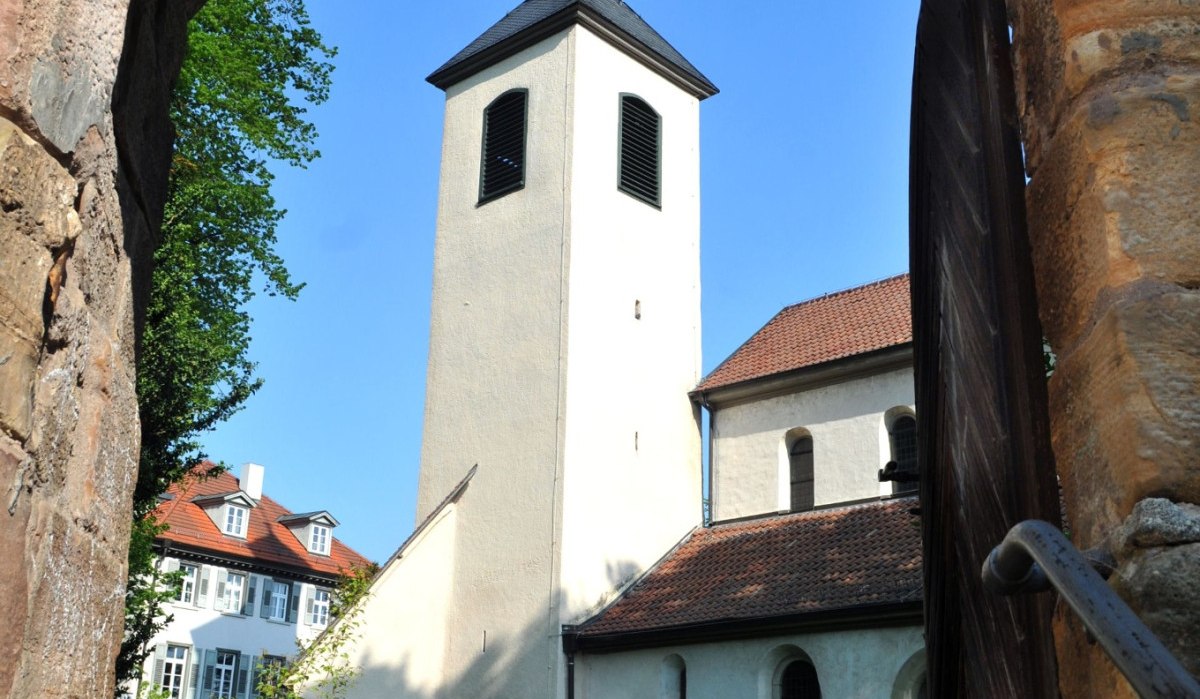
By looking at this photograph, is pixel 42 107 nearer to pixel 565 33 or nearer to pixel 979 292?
pixel 979 292

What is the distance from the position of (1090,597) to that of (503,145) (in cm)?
2418

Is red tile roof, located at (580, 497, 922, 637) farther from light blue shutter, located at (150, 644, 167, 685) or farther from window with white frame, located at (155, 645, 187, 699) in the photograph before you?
window with white frame, located at (155, 645, 187, 699)

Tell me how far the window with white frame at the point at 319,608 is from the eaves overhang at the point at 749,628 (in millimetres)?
22157

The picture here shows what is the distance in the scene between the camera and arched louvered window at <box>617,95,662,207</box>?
80.7 ft

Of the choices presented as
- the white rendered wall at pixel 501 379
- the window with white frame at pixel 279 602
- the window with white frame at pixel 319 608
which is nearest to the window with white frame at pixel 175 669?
the window with white frame at pixel 279 602

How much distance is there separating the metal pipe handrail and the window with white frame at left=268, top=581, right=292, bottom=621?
39.2 meters

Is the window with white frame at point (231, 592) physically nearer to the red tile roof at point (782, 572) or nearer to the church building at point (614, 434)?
the church building at point (614, 434)

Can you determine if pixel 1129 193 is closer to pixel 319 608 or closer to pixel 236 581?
pixel 236 581

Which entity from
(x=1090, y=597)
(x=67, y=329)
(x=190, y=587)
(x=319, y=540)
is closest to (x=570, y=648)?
(x=67, y=329)

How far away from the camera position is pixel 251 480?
41.4m

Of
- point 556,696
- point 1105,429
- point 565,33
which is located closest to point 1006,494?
point 1105,429

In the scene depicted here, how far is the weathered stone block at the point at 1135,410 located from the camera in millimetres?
1827

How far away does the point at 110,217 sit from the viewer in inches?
107

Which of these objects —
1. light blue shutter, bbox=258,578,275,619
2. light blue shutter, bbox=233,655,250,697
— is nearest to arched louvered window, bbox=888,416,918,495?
light blue shutter, bbox=233,655,250,697
